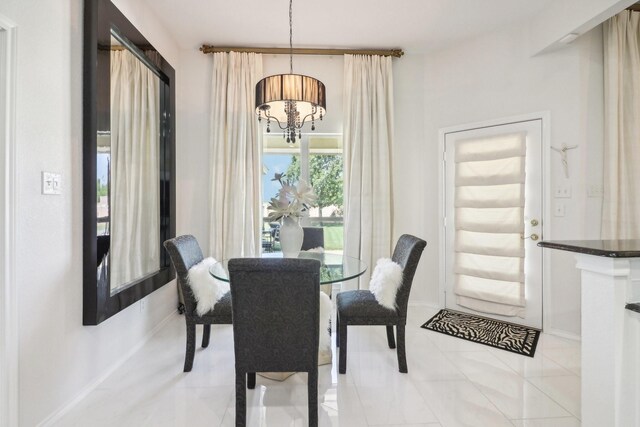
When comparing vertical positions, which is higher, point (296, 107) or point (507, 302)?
point (296, 107)

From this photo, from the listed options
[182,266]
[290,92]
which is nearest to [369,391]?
[182,266]

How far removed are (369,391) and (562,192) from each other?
2474 millimetres

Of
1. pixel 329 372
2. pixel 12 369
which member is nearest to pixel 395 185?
pixel 329 372

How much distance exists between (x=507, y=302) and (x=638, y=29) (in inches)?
103

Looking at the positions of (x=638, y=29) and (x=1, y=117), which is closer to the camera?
(x=1, y=117)

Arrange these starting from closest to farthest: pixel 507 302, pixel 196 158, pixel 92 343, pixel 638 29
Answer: pixel 92 343 → pixel 638 29 → pixel 507 302 → pixel 196 158

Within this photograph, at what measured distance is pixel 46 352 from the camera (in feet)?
5.61

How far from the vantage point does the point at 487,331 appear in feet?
9.94

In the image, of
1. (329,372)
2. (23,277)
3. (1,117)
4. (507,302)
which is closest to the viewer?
(1,117)

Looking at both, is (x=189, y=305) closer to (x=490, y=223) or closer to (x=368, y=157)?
(x=368, y=157)

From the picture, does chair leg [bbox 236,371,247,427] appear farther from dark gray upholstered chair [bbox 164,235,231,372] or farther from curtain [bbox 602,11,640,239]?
curtain [bbox 602,11,640,239]

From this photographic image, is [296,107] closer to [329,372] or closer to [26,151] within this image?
[26,151]

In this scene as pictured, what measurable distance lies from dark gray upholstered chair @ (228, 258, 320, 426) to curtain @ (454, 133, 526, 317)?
243 cm

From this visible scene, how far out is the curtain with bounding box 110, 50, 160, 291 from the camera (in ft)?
7.32
